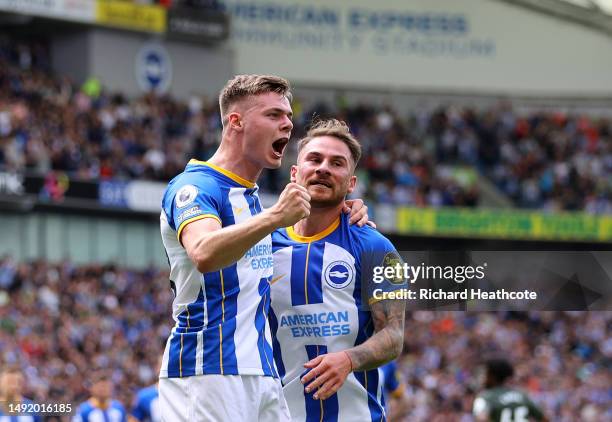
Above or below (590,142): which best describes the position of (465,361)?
below

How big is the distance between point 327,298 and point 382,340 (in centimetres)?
42

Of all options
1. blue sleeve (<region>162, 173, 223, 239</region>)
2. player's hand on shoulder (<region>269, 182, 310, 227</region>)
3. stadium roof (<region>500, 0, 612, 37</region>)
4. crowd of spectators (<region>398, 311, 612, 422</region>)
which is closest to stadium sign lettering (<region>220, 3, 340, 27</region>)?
stadium roof (<region>500, 0, 612, 37</region>)

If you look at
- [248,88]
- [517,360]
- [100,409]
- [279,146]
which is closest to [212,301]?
[279,146]

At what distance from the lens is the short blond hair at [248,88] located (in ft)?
17.7

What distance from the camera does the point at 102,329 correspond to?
78.8ft

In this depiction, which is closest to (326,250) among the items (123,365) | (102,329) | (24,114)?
(123,365)

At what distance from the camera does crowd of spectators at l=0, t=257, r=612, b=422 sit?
21.5 metres

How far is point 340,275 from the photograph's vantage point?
6281mm

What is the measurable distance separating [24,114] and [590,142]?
67.2ft

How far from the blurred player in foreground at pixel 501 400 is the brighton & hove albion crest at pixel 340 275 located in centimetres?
352

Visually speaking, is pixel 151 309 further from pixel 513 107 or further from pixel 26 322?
pixel 513 107

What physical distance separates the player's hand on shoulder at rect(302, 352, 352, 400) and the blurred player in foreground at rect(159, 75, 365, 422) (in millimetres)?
252

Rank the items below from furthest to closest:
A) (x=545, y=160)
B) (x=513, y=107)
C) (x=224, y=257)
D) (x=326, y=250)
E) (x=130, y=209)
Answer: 1. (x=513, y=107)
2. (x=545, y=160)
3. (x=130, y=209)
4. (x=326, y=250)
5. (x=224, y=257)

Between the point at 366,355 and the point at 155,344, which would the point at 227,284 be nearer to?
the point at 366,355
